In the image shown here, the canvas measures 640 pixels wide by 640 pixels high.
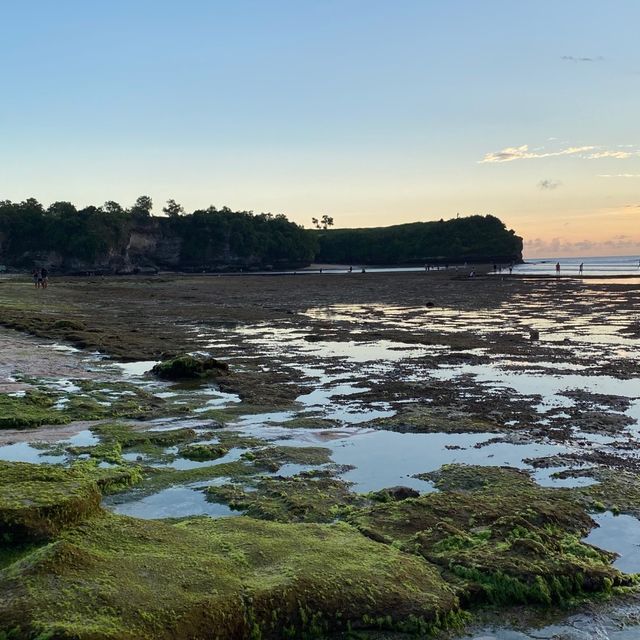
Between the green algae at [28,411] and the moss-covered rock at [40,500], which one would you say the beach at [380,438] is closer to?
the green algae at [28,411]

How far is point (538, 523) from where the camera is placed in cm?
653

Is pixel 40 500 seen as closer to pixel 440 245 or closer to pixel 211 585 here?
pixel 211 585

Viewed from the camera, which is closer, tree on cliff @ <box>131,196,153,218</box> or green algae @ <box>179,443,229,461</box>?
green algae @ <box>179,443,229,461</box>

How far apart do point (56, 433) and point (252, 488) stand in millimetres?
4268

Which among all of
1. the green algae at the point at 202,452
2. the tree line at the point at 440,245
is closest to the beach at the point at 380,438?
the green algae at the point at 202,452

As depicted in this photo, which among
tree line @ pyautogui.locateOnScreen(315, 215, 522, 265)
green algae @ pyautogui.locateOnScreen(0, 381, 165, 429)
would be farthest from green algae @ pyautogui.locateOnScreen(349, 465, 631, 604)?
tree line @ pyautogui.locateOnScreen(315, 215, 522, 265)

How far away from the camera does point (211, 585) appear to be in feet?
Answer: 15.4

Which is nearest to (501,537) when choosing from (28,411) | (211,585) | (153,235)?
(211,585)

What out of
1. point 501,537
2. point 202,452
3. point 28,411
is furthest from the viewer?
point 28,411

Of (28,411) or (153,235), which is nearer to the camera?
(28,411)

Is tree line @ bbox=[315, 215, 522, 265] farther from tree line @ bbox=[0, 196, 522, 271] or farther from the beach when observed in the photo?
the beach

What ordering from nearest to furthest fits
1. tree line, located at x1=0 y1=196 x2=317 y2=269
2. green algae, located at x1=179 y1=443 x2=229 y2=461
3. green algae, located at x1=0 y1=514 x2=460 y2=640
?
green algae, located at x1=0 y1=514 x2=460 y2=640 → green algae, located at x1=179 y1=443 x2=229 y2=461 → tree line, located at x1=0 y1=196 x2=317 y2=269

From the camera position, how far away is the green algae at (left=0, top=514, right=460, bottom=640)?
4.10 metres

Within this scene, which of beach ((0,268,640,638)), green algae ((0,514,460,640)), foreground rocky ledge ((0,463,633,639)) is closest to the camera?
green algae ((0,514,460,640))
